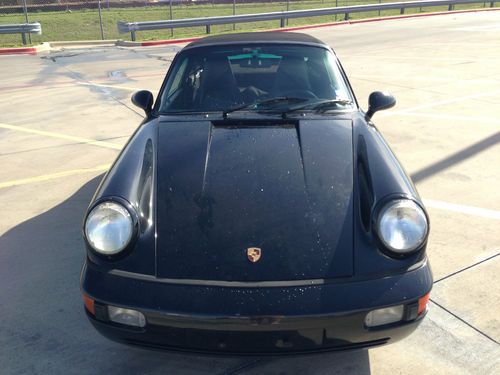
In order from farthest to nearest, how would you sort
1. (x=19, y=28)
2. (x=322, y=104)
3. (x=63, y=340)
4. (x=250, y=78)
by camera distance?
(x=19, y=28)
(x=250, y=78)
(x=322, y=104)
(x=63, y=340)

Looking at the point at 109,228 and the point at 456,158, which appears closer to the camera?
the point at 109,228

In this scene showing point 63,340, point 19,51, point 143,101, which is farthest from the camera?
point 19,51

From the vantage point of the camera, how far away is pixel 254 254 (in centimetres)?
235

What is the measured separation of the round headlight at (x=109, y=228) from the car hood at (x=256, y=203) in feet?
0.56

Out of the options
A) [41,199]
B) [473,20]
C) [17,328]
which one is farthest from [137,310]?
[473,20]

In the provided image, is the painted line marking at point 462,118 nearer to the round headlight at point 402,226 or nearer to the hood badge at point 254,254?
the round headlight at point 402,226

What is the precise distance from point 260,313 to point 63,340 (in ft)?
4.36

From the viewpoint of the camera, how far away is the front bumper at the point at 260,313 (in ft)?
7.07

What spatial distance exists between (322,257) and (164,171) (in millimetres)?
1015

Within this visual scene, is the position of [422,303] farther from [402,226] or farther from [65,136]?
[65,136]

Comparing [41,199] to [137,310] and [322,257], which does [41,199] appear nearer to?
[137,310]

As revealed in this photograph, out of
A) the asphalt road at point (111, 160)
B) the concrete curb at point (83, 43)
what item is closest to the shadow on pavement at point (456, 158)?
the asphalt road at point (111, 160)

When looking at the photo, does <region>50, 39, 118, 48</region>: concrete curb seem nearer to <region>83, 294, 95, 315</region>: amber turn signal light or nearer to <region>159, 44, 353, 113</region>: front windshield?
<region>159, 44, 353, 113</region>: front windshield

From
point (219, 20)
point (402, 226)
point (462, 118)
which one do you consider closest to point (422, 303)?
point (402, 226)
